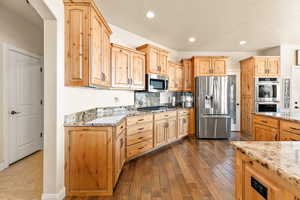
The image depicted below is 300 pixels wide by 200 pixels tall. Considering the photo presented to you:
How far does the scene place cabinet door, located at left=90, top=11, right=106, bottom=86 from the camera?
2.17 metres

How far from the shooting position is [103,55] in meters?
2.59

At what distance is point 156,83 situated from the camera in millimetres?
4043

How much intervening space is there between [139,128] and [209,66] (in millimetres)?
3093

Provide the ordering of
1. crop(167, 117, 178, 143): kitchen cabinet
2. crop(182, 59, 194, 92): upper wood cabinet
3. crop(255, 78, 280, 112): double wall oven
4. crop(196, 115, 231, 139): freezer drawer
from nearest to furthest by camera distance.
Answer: crop(167, 117, 178, 143): kitchen cabinet, crop(196, 115, 231, 139): freezer drawer, crop(255, 78, 280, 112): double wall oven, crop(182, 59, 194, 92): upper wood cabinet

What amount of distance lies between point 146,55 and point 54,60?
222 centimetres

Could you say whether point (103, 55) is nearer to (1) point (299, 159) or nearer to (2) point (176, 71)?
(1) point (299, 159)

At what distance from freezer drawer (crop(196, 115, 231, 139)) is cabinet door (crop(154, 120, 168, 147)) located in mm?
1383

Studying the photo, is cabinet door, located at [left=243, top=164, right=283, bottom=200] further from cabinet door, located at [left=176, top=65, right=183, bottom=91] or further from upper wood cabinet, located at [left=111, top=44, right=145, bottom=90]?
cabinet door, located at [left=176, top=65, right=183, bottom=91]

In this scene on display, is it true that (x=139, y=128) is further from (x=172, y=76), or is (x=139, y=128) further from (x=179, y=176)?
(x=172, y=76)

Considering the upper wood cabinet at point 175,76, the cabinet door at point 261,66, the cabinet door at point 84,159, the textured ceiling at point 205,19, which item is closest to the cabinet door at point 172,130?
→ the upper wood cabinet at point 175,76

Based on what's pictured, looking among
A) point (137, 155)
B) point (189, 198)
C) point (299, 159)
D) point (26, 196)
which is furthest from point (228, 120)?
point (26, 196)

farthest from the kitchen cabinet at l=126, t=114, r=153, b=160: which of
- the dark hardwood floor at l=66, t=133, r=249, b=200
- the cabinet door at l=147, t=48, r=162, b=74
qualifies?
the cabinet door at l=147, t=48, r=162, b=74

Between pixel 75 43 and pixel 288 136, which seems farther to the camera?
pixel 288 136

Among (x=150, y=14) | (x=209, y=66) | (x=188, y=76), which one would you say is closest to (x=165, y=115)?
(x=188, y=76)
